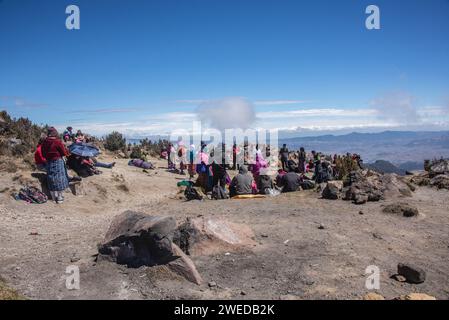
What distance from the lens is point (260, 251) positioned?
25.7 feet

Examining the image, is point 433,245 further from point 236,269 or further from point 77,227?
point 77,227

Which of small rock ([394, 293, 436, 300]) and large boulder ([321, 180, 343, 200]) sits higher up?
large boulder ([321, 180, 343, 200])

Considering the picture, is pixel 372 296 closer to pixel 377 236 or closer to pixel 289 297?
pixel 289 297

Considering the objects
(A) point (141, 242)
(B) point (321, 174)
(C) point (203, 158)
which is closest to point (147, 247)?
(A) point (141, 242)

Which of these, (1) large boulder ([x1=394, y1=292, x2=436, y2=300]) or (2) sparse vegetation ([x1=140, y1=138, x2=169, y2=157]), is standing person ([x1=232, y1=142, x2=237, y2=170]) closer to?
(2) sparse vegetation ([x1=140, y1=138, x2=169, y2=157])

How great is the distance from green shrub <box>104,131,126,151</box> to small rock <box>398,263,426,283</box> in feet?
77.7

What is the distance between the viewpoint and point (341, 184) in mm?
14141

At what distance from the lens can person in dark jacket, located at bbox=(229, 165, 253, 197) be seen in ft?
46.2

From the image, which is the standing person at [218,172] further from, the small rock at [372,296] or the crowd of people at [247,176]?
the small rock at [372,296]

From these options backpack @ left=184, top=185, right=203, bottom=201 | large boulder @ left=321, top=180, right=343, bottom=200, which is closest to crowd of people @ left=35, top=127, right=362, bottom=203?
backpack @ left=184, top=185, right=203, bottom=201

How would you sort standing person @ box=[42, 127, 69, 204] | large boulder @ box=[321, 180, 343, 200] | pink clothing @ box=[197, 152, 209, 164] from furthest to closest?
1. pink clothing @ box=[197, 152, 209, 164]
2. large boulder @ box=[321, 180, 343, 200]
3. standing person @ box=[42, 127, 69, 204]
